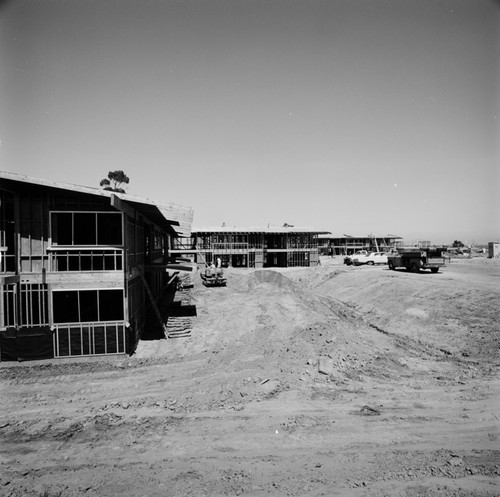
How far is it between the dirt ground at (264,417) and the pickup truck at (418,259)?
1575 centimetres

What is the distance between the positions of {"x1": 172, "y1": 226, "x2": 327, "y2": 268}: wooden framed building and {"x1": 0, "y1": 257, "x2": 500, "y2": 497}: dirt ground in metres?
34.9

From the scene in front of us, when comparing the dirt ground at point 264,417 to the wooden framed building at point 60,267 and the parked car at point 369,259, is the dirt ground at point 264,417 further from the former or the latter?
the parked car at point 369,259

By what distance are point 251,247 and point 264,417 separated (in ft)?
153

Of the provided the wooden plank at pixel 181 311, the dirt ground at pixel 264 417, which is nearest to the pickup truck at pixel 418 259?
the dirt ground at pixel 264 417

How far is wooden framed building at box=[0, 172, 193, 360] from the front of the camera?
44.9ft

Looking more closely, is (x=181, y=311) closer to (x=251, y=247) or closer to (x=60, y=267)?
(x=60, y=267)

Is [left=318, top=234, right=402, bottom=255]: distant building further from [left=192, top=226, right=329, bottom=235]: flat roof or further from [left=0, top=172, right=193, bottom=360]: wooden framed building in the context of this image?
[left=0, top=172, right=193, bottom=360]: wooden framed building

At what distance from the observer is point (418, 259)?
116ft

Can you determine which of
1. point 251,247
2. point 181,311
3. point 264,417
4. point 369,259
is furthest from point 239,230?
point 264,417

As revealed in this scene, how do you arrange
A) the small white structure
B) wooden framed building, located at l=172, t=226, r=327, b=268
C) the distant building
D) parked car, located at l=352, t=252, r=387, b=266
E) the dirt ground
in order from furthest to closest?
the distant building → the small white structure → wooden framed building, located at l=172, t=226, r=327, b=268 → parked car, located at l=352, t=252, r=387, b=266 → the dirt ground

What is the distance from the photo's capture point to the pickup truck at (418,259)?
112ft

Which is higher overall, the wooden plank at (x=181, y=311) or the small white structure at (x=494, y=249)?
the small white structure at (x=494, y=249)

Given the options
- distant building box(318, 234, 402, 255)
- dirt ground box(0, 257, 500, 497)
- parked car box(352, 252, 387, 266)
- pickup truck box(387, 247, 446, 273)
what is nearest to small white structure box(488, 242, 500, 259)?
parked car box(352, 252, 387, 266)

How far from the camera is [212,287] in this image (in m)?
35.9
